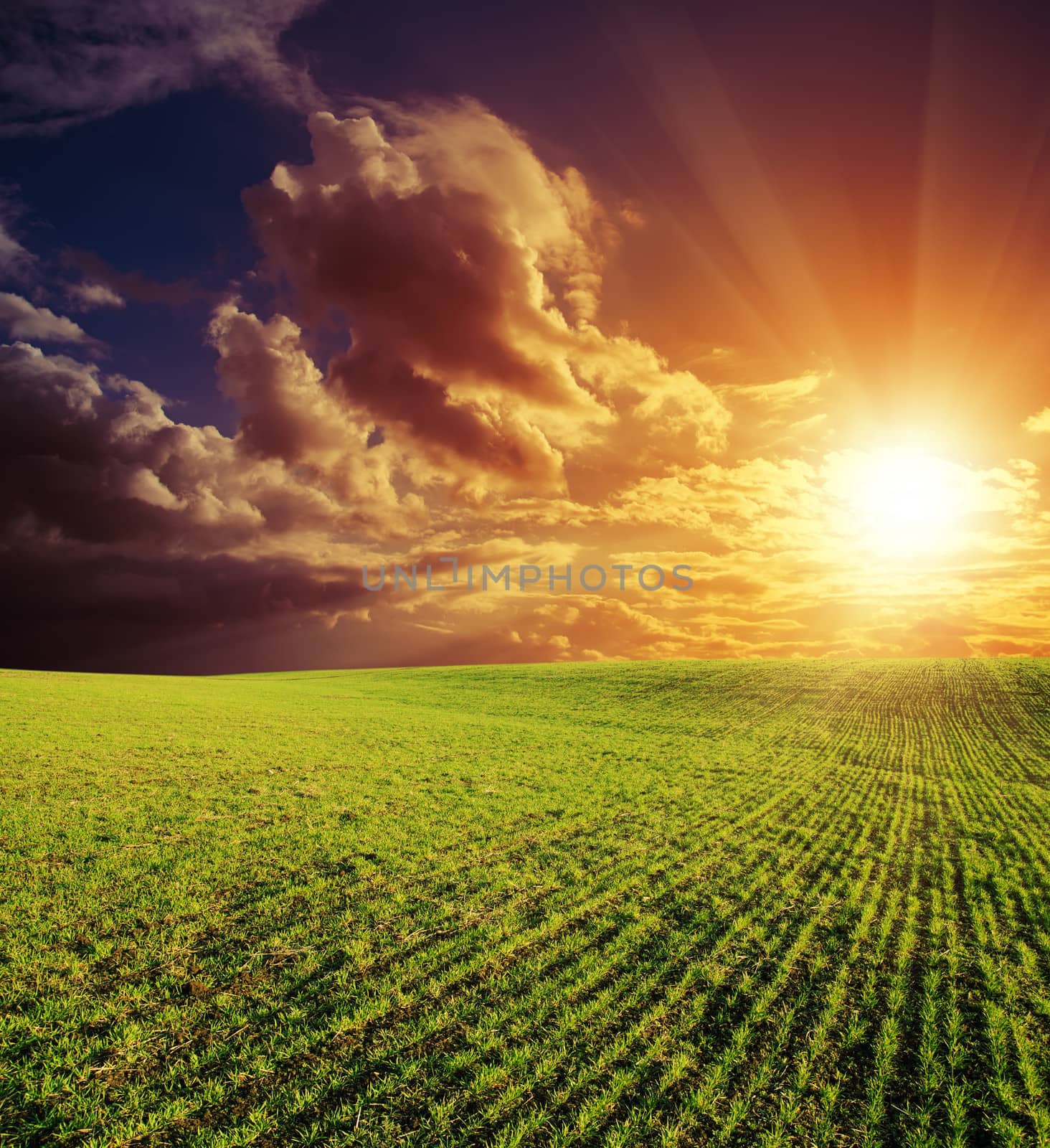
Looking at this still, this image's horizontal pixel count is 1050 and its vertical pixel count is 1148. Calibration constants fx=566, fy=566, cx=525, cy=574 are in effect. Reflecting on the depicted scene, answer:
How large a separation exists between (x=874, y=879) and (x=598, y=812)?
314 inches

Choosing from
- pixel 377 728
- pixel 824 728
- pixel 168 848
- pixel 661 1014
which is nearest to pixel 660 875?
pixel 661 1014

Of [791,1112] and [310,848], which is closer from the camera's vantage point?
[791,1112]

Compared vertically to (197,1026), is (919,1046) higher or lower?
lower

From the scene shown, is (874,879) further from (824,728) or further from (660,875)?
(824,728)

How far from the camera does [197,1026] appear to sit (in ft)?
25.1

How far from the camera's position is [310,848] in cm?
1434

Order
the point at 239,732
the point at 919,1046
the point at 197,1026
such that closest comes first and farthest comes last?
the point at 197,1026, the point at 919,1046, the point at 239,732

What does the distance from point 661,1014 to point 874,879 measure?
32.3ft

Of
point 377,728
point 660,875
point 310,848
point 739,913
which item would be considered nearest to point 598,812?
point 660,875

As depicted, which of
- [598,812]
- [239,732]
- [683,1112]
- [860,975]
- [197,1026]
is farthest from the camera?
[239,732]

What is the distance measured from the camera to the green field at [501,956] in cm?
663

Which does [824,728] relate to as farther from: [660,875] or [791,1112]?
[791,1112]

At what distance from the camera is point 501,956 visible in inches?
388

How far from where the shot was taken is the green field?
6633 millimetres
